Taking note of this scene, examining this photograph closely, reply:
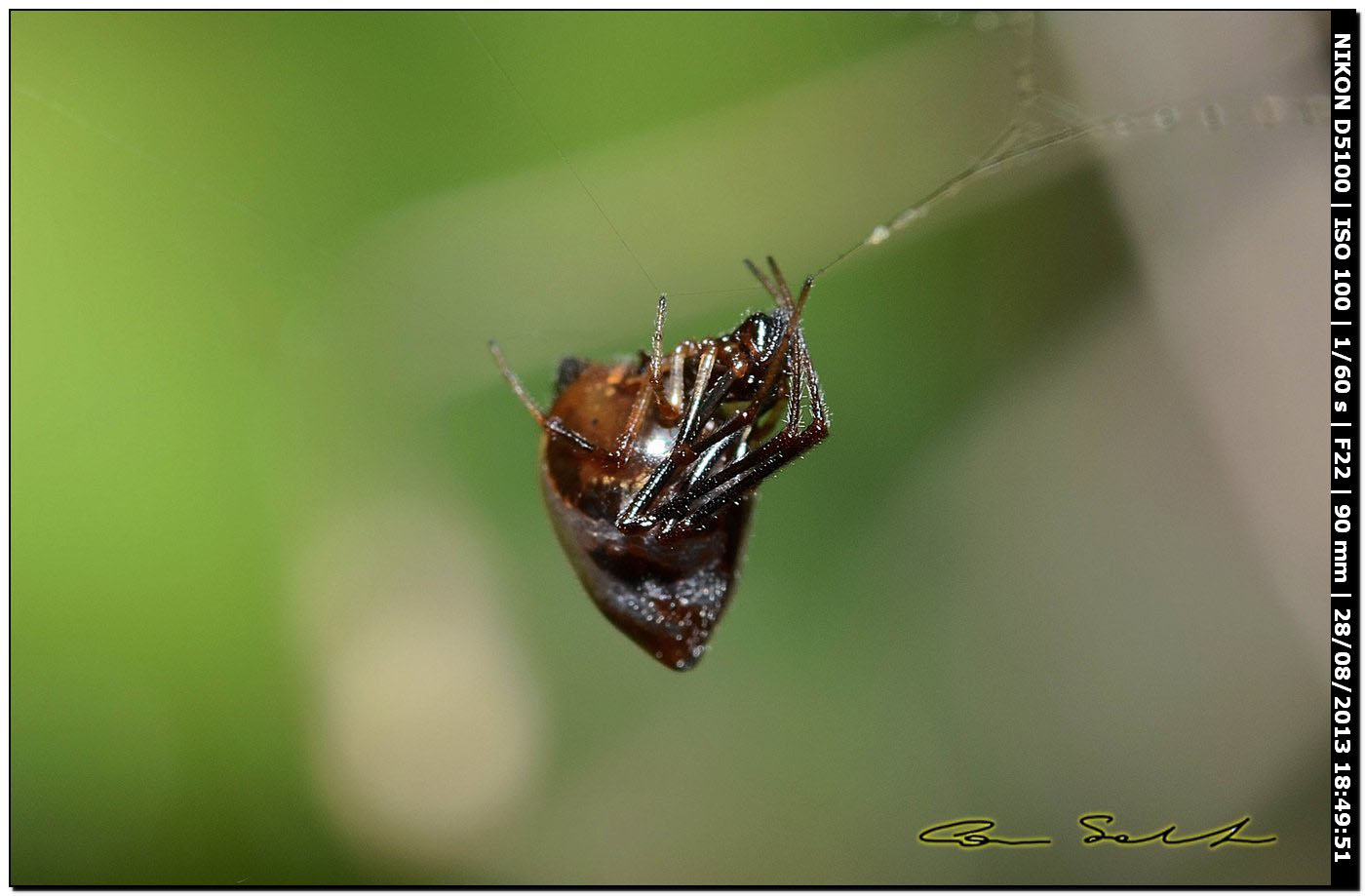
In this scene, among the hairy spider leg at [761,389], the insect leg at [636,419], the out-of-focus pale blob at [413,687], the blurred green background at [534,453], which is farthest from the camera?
the out-of-focus pale blob at [413,687]

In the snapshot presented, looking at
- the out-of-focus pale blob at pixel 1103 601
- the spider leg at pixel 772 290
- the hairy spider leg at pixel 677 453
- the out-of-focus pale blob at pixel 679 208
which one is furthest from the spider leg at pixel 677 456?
the out-of-focus pale blob at pixel 1103 601

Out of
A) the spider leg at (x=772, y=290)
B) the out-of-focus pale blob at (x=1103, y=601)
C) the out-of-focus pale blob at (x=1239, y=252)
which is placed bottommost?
the out-of-focus pale blob at (x=1103, y=601)

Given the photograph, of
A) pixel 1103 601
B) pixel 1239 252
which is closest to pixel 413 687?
pixel 1103 601

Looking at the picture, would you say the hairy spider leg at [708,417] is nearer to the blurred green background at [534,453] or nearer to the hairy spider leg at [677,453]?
the hairy spider leg at [677,453]

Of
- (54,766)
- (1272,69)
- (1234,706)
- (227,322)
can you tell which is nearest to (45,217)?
(227,322)

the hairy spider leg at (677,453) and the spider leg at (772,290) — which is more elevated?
the spider leg at (772,290)

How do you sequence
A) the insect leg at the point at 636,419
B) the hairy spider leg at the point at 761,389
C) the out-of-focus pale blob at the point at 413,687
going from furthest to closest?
the out-of-focus pale blob at the point at 413,687 < the insect leg at the point at 636,419 < the hairy spider leg at the point at 761,389

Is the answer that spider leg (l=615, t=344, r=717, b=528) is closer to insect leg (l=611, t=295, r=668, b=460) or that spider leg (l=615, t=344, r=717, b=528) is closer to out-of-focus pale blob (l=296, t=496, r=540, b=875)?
insect leg (l=611, t=295, r=668, b=460)

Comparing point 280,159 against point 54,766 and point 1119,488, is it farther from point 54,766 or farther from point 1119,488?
point 1119,488
